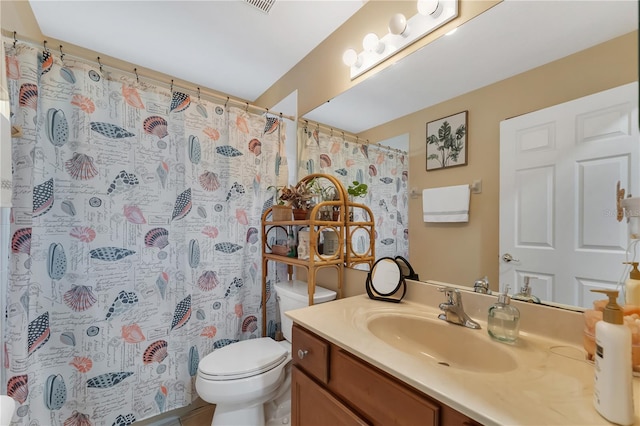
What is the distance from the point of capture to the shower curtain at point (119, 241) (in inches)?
47.9

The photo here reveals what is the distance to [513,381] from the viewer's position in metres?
0.59

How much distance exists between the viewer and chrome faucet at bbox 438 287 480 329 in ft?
2.94

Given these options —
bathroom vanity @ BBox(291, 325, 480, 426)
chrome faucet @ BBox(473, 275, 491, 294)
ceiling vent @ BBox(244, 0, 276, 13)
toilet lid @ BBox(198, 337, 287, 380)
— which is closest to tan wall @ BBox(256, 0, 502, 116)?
ceiling vent @ BBox(244, 0, 276, 13)

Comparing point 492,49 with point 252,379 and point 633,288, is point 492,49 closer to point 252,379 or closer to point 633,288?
point 633,288

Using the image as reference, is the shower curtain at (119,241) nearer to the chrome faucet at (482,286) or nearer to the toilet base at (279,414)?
the toilet base at (279,414)

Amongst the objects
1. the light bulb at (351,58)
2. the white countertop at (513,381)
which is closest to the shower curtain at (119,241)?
the light bulb at (351,58)

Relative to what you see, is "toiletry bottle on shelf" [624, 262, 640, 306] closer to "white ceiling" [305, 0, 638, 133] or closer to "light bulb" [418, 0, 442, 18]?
"white ceiling" [305, 0, 638, 133]

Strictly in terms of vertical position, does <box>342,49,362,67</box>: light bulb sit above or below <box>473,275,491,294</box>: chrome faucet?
above


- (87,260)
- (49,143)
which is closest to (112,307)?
(87,260)

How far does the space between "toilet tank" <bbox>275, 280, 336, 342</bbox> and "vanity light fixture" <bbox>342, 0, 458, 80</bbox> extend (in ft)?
4.04

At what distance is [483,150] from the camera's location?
97 centimetres

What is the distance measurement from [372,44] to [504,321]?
1325mm

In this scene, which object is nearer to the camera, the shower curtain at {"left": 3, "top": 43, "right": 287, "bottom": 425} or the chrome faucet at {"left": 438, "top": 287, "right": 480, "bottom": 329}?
the chrome faucet at {"left": 438, "top": 287, "right": 480, "bottom": 329}

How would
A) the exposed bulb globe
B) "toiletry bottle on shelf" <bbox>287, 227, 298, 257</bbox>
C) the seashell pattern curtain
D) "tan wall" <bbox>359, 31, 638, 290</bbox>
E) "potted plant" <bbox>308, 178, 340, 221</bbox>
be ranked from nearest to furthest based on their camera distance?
1. "tan wall" <bbox>359, 31, 638, 290</bbox>
2. the exposed bulb globe
3. the seashell pattern curtain
4. "potted plant" <bbox>308, 178, 340, 221</bbox>
5. "toiletry bottle on shelf" <bbox>287, 227, 298, 257</bbox>
